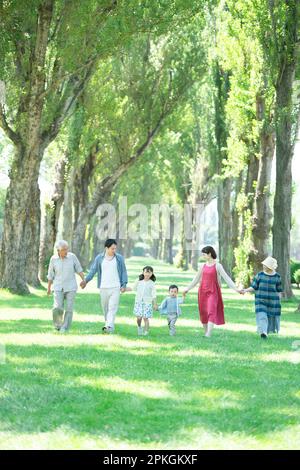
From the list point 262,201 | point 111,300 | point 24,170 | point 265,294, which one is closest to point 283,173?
point 262,201

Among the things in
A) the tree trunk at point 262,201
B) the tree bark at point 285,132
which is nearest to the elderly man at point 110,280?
the tree bark at point 285,132

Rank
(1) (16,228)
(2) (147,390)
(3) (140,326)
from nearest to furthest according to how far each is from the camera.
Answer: (2) (147,390) < (3) (140,326) < (1) (16,228)

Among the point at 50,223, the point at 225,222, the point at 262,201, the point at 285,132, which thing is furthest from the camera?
the point at 225,222

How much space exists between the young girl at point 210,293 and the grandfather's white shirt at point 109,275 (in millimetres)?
1294

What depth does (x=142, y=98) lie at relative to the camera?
4147 centimetres

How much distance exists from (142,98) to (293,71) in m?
14.0

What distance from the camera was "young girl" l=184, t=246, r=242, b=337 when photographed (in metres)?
16.8

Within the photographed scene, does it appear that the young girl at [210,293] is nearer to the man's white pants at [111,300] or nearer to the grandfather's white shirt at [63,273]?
the man's white pants at [111,300]

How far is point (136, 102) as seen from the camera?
41.5m

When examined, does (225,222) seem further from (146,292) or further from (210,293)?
(146,292)

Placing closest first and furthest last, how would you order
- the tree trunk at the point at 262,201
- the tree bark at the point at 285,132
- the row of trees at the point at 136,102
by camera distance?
the row of trees at the point at 136,102 → the tree bark at the point at 285,132 → the tree trunk at the point at 262,201

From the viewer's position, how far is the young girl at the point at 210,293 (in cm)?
1683

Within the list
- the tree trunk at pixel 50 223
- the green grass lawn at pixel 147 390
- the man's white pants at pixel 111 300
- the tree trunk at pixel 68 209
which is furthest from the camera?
the tree trunk at pixel 68 209

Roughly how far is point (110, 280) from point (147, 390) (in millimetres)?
6590
